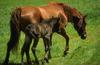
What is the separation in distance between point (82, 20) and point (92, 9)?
8171 millimetres

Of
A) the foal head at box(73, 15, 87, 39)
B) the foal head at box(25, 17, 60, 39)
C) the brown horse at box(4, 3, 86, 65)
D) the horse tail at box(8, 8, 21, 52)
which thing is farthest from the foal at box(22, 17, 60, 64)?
the foal head at box(73, 15, 87, 39)

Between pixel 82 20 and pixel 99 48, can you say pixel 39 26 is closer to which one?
pixel 99 48

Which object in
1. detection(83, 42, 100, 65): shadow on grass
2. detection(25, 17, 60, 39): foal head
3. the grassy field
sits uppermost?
detection(25, 17, 60, 39): foal head

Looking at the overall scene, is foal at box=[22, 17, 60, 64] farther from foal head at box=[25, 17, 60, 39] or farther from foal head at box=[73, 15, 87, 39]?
foal head at box=[73, 15, 87, 39]

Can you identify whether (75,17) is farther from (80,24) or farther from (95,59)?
(95,59)

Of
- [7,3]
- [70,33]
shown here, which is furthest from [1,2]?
[70,33]

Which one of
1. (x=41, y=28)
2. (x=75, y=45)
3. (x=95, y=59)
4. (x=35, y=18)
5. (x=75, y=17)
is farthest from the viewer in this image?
(x=75, y=17)

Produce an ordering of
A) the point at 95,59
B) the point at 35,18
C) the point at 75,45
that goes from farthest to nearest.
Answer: the point at 75,45 → the point at 35,18 → the point at 95,59


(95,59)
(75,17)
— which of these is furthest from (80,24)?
(95,59)

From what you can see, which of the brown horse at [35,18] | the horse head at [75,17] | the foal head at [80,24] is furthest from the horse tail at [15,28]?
the foal head at [80,24]

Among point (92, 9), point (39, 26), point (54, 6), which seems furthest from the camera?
point (92, 9)

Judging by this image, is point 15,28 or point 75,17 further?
point 75,17

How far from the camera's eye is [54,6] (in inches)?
530

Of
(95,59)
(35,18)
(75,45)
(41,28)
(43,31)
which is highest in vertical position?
(35,18)
